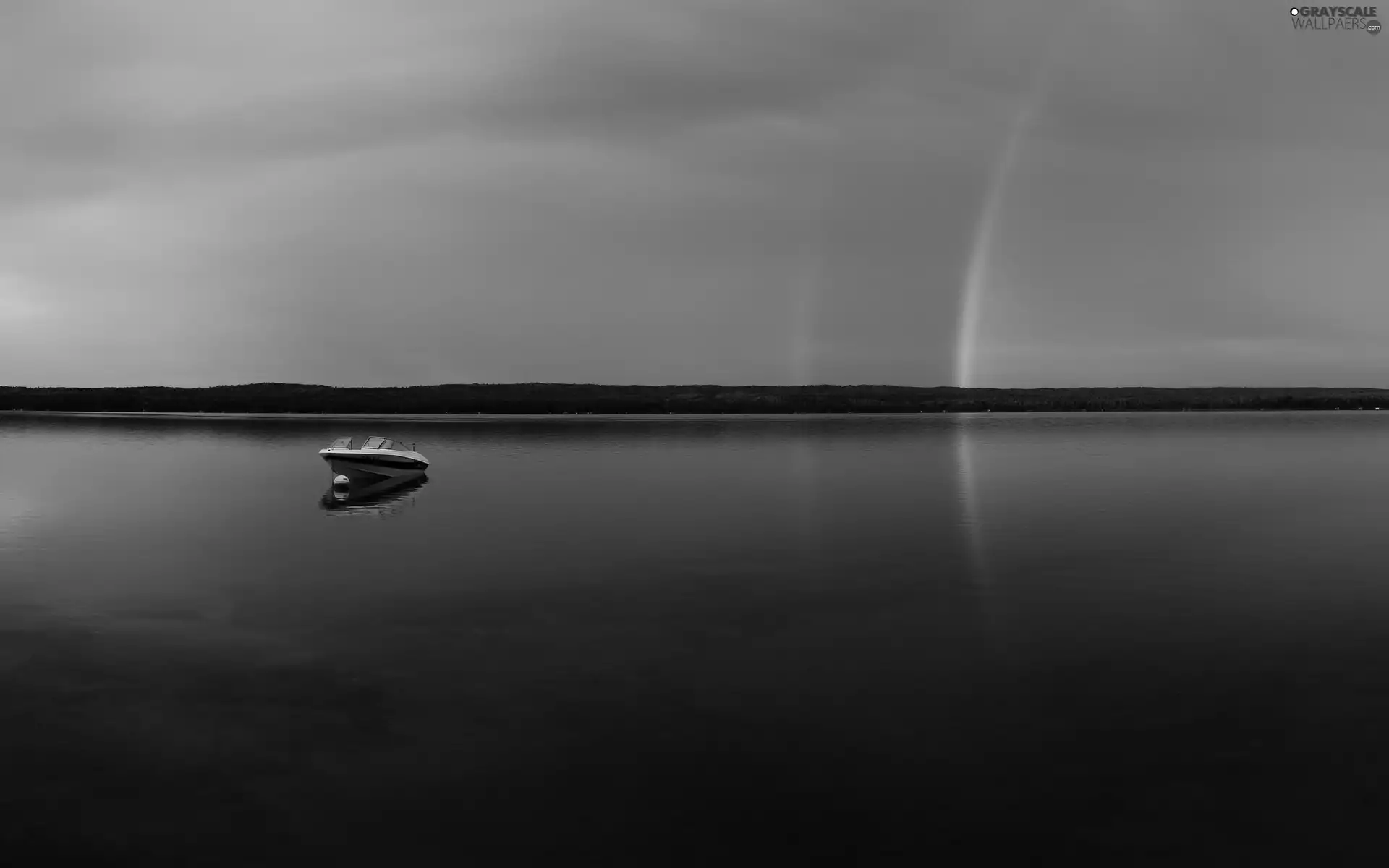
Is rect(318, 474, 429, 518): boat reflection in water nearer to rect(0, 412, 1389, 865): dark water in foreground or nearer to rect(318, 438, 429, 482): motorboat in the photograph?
rect(318, 438, 429, 482): motorboat

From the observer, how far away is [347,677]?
2077cm

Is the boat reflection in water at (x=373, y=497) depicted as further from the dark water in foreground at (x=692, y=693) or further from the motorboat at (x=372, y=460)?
the dark water in foreground at (x=692, y=693)

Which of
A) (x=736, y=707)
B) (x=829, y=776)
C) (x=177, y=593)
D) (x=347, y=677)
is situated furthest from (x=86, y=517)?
(x=829, y=776)

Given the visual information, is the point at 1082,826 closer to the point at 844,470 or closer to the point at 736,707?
the point at 736,707

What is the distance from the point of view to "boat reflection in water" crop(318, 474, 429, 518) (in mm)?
57594

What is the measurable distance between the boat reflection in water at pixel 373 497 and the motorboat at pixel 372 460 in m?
1.18

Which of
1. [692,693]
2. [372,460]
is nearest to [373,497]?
[372,460]

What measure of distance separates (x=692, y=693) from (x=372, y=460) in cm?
5733

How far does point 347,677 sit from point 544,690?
4933 millimetres

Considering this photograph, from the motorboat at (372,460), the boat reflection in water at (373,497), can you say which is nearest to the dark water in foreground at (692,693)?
the boat reflection in water at (373,497)

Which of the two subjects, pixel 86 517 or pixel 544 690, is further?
pixel 86 517

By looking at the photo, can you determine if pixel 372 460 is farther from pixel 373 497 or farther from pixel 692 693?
pixel 692 693

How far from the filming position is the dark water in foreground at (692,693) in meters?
13.2

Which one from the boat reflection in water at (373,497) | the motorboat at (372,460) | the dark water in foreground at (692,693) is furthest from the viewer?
the motorboat at (372,460)
